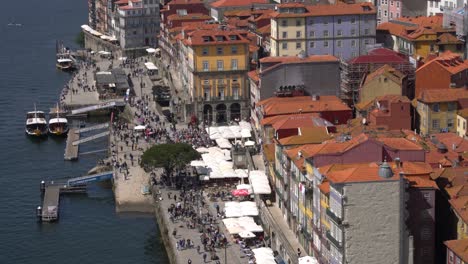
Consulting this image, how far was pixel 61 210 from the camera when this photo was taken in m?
73.0

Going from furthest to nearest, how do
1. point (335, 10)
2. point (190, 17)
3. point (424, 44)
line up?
point (190, 17), point (335, 10), point (424, 44)

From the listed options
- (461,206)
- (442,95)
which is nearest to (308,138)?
(442,95)

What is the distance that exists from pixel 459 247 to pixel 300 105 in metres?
28.0

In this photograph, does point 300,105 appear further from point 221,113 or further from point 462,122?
point 221,113

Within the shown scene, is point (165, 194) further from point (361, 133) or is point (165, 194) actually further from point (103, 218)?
point (361, 133)

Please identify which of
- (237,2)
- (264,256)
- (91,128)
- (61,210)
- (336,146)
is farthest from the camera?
(237,2)

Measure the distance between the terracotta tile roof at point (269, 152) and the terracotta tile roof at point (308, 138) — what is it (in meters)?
3.45

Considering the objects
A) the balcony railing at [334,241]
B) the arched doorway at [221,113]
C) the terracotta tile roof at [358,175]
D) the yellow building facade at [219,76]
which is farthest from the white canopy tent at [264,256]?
the arched doorway at [221,113]

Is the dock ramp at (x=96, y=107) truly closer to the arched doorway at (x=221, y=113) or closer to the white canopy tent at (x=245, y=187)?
the arched doorway at (x=221, y=113)

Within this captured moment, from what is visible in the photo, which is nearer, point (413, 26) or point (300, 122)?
point (300, 122)

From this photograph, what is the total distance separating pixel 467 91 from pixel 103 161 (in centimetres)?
2422

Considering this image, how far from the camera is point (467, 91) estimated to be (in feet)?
244

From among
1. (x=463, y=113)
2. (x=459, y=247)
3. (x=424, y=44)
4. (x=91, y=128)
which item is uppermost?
(x=424, y=44)

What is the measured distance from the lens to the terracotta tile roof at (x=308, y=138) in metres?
64.4
